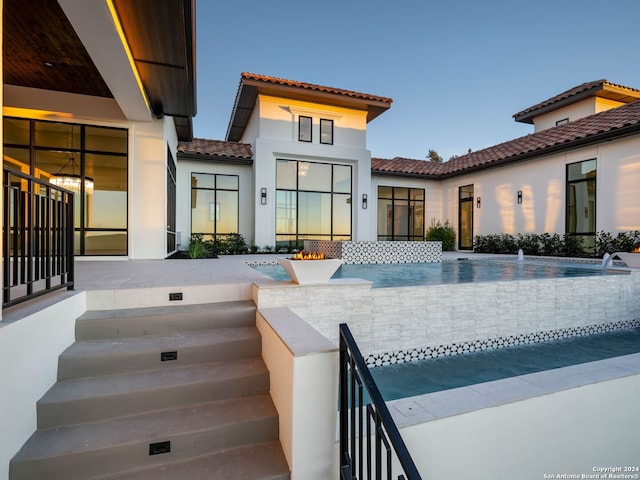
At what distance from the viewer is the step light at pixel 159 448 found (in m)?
2.11

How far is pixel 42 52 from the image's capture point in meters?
5.27

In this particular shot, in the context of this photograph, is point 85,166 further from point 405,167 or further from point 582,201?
point 582,201

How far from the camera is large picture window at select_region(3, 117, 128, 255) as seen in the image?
7121 mm

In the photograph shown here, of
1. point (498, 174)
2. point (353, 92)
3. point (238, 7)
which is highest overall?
point (238, 7)

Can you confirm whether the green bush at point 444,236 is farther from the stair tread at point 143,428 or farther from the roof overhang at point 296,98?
the stair tread at point 143,428

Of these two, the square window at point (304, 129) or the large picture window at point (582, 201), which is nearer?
the large picture window at point (582, 201)

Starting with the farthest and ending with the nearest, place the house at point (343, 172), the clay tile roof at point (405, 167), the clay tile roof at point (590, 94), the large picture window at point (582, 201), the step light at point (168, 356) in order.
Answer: the clay tile roof at point (405, 167) < the clay tile roof at point (590, 94) < the house at point (343, 172) < the large picture window at point (582, 201) < the step light at point (168, 356)

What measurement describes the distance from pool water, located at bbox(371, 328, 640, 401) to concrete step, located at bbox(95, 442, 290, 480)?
1.61 metres

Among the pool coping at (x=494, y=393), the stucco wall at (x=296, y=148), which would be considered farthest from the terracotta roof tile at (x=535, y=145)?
the pool coping at (x=494, y=393)

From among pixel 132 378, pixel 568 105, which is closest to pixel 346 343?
pixel 132 378

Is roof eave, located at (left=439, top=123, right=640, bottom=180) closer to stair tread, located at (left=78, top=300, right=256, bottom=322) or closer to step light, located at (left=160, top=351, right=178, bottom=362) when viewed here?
stair tread, located at (left=78, top=300, right=256, bottom=322)

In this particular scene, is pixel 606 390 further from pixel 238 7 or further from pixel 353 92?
pixel 238 7

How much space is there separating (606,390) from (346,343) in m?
2.37

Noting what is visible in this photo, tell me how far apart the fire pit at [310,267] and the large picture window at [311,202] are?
9.12 meters
